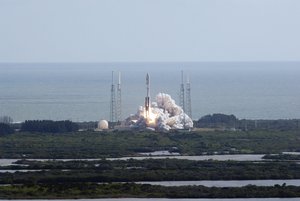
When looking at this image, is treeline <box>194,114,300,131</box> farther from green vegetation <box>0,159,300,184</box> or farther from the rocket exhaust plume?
green vegetation <box>0,159,300,184</box>

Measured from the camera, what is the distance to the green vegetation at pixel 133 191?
4081 cm

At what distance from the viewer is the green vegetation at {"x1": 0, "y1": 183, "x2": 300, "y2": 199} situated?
40812mm

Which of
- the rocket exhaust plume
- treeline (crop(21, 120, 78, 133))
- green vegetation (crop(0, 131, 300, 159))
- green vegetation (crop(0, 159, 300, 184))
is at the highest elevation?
the rocket exhaust plume

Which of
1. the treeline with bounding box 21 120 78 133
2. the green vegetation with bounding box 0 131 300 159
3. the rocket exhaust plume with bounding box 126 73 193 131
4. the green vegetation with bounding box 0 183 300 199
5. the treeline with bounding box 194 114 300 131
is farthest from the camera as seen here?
the treeline with bounding box 194 114 300 131

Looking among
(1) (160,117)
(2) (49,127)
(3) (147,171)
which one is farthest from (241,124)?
(3) (147,171)

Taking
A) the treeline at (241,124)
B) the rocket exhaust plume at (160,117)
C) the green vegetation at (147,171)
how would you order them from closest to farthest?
the green vegetation at (147,171) → the rocket exhaust plume at (160,117) → the treeline at (241,124)

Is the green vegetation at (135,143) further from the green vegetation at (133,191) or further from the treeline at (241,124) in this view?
the green vegetation at (133,191)

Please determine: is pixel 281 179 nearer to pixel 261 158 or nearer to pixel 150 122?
pixel 261 158

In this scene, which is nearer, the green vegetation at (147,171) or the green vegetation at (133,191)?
the green vegetation at (133,191)

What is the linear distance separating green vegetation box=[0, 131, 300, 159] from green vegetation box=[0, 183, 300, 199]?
12545 mm

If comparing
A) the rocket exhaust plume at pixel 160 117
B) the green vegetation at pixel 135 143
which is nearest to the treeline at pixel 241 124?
the rocket exhaust plume at pixel 160 117

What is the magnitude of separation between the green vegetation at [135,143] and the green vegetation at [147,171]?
194 inches

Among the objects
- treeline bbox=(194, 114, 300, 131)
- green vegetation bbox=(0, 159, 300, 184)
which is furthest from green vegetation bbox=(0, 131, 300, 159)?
green vegetation bbox=(0, 159, 300, 184)

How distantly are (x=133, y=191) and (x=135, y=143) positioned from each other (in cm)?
1915
